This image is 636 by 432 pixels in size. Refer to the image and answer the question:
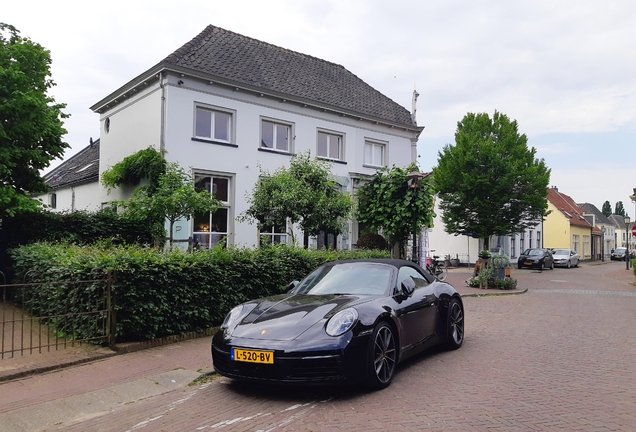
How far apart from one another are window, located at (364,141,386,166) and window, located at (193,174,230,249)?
753cm

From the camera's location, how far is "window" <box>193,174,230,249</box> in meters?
17.9

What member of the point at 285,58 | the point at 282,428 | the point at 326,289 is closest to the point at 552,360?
the point at 326,289

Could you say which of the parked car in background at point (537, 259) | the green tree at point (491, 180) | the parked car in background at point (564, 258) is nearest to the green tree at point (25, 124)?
the green tree at point (491, 180)

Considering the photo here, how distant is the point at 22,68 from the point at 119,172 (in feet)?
19.1

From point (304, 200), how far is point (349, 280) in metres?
6.79

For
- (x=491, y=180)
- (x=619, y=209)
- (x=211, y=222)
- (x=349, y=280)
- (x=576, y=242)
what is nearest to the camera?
(x=349, y=280)

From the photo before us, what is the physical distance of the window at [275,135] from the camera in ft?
65.7

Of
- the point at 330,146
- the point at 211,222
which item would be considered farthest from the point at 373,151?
the point at 211,222

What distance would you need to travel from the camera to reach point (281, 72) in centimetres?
2162

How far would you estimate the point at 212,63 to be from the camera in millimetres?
18781

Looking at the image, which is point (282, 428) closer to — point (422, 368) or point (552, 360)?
point (422, 368)

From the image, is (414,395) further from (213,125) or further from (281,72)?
(281,72)

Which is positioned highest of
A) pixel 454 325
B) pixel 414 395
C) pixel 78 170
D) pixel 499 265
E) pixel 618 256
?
pixel 78 170

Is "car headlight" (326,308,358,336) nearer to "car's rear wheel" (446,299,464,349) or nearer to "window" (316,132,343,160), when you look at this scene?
"car's rear wheel" (446,299,464,349)
